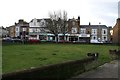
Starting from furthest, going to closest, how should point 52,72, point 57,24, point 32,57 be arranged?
point 57,24, point 32,57, point 52,72

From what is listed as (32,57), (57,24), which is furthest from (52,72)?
(57,24)

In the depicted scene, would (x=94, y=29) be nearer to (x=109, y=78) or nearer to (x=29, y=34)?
(x=29, y=34)

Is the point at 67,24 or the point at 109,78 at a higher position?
the point at 67,24

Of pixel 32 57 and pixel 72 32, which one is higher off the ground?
pixel 72 32

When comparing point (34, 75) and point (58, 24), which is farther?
point (58, 24)

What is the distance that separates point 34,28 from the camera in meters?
123

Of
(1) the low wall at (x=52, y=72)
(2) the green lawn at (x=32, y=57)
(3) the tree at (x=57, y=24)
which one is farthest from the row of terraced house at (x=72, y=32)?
(1) the low wall at (x=52, y=72)

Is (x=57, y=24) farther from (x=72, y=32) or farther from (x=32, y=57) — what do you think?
(x=32, y=57)

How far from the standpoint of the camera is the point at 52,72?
12.4 meters

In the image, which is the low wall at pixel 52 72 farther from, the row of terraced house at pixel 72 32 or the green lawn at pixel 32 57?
the row of terraced house at pixel 72 32

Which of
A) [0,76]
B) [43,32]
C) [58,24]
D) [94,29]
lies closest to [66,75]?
[0,76]

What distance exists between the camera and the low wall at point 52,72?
32.1 ft

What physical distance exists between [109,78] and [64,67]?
89.5 inches

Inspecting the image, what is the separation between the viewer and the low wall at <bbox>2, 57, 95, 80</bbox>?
385 inches
